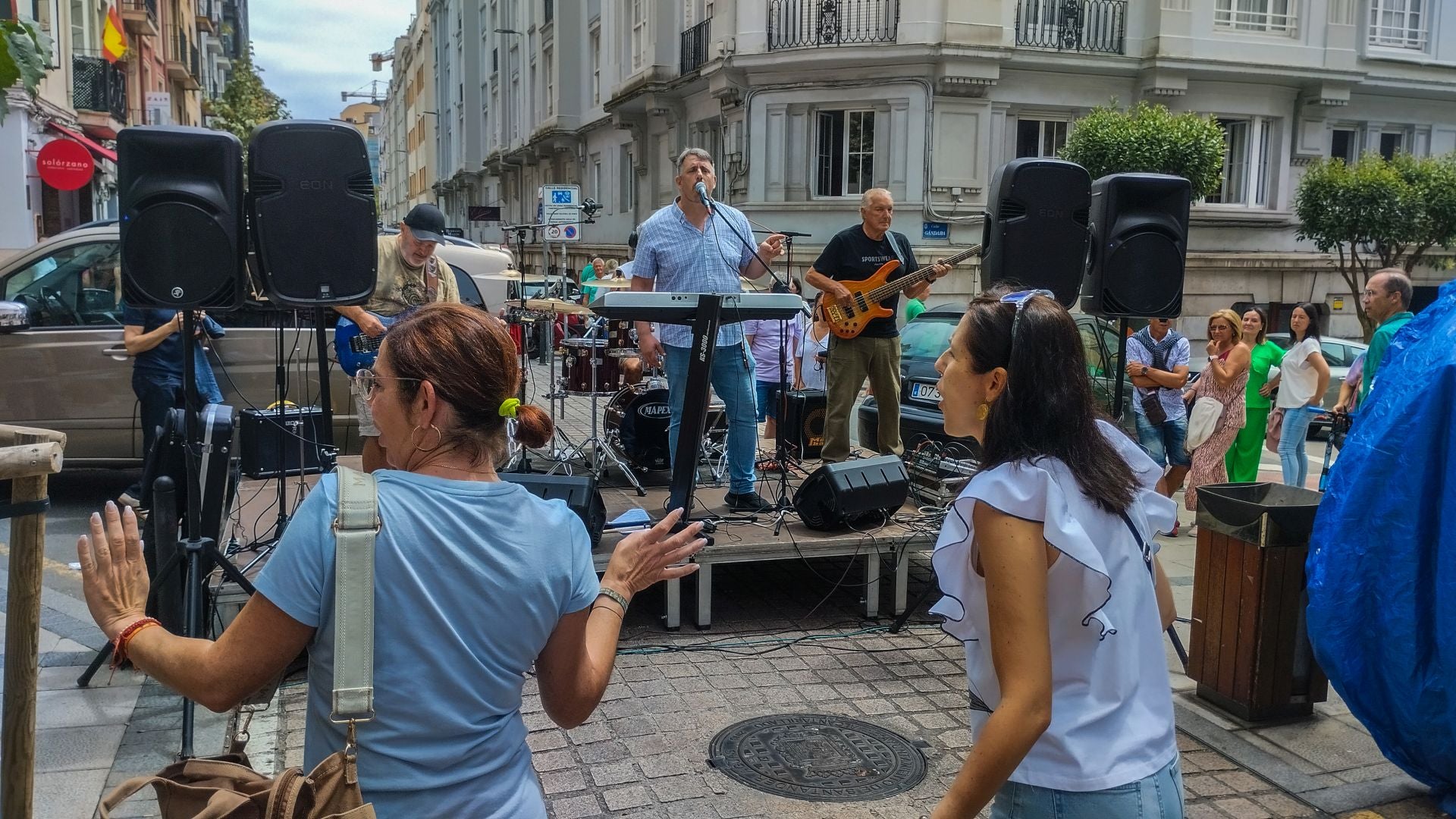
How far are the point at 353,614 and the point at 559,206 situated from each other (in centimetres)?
1728

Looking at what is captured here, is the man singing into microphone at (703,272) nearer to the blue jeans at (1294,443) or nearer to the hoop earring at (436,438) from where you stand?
the hoop earring at (436,438)

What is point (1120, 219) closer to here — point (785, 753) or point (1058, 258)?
point (1058, 258)

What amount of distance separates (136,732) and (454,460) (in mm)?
3303

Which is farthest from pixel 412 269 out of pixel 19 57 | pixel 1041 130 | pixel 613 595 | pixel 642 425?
pixel 1041 130

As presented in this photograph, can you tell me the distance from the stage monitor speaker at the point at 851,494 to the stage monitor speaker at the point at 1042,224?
1222 mm

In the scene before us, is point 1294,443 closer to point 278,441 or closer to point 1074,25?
point 278,441

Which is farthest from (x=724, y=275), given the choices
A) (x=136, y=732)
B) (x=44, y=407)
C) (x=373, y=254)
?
(x=44, y=407)

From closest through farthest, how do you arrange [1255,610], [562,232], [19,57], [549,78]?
[19,57], [1255,610], [562,232], [549,78]

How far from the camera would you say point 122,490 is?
28.8ft

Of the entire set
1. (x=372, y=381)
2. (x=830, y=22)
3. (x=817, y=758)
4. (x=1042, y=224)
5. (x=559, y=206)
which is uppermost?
(x=830, y=22)

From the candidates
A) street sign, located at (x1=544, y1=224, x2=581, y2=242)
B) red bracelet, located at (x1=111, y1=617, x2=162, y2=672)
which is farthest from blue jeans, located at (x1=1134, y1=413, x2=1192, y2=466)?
street sign, located at (x1=544, y1=224, x2=581, y2=242)

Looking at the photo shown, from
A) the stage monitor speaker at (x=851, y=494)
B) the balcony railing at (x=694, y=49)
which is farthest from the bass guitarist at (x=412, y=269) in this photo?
the balcony railing at (x=694, y=49)

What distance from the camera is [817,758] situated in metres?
4.27

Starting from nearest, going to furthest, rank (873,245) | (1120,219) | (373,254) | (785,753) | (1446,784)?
(1446,784), (785,753), (373,254), (1120,219), (873,245)
